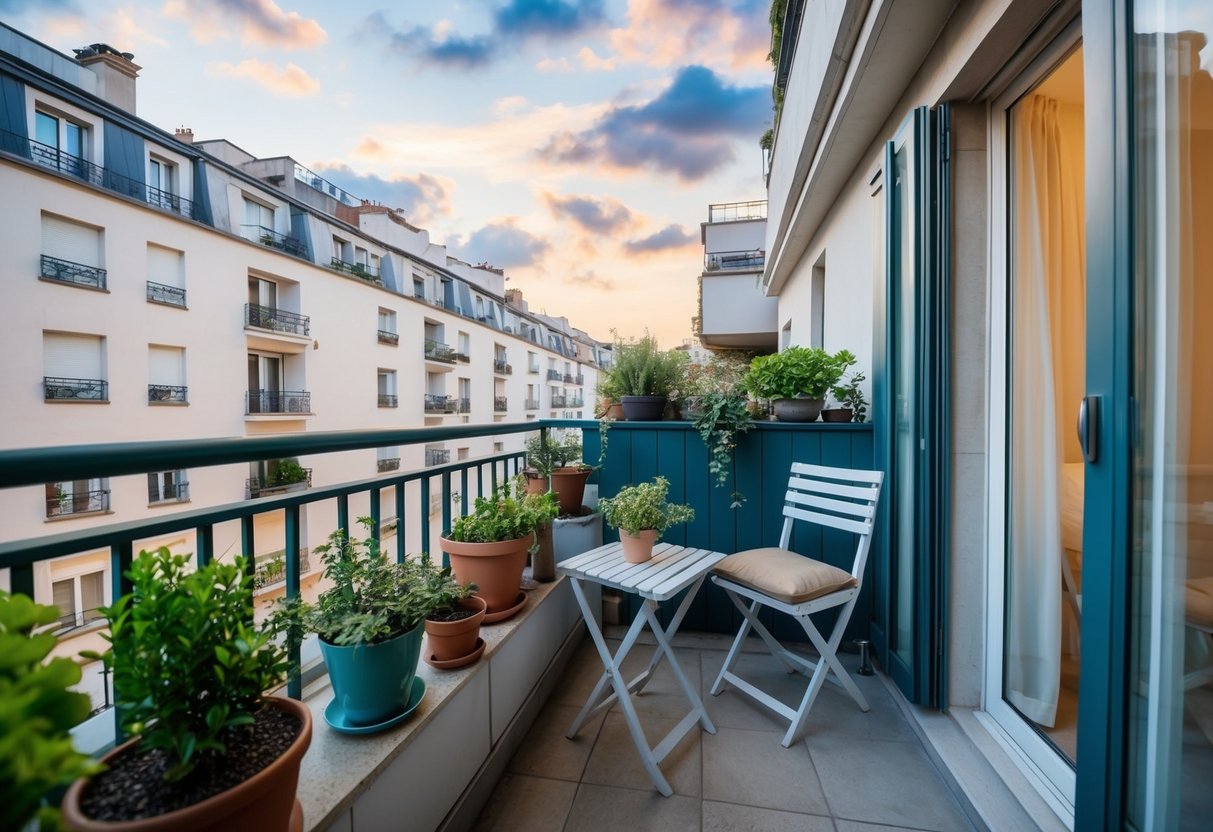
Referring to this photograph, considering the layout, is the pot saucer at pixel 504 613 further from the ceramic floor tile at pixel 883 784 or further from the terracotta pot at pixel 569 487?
the ceramic floor tile at pixel 883 784

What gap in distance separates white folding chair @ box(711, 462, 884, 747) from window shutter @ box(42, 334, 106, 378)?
351 inches

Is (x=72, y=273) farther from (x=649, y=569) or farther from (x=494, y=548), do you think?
(x=649, y=569)

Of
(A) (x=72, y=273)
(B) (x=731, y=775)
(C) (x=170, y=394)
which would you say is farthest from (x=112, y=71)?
(B) (x=731, y=775)

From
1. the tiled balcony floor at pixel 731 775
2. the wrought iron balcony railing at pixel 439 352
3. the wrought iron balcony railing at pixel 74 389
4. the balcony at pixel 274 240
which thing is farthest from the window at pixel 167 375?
the tiled balcony floor at pixel 731 775

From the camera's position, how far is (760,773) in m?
1.57

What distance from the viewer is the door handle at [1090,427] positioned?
980 mm

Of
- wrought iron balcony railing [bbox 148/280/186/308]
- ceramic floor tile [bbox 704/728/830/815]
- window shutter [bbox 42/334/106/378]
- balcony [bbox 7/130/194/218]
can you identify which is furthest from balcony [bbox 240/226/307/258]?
ceramic floor tile [bbox 704/728/830/815]

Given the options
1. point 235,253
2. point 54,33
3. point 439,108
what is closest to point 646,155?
point 439,108

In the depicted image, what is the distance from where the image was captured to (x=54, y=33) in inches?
361

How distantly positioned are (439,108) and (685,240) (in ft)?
17.6

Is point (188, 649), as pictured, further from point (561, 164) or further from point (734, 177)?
point (561, 164)

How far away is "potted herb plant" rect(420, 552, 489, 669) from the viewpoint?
1349 mm

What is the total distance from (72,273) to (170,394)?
2108 mm

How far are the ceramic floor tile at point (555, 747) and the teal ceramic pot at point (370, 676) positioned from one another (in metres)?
0.72
